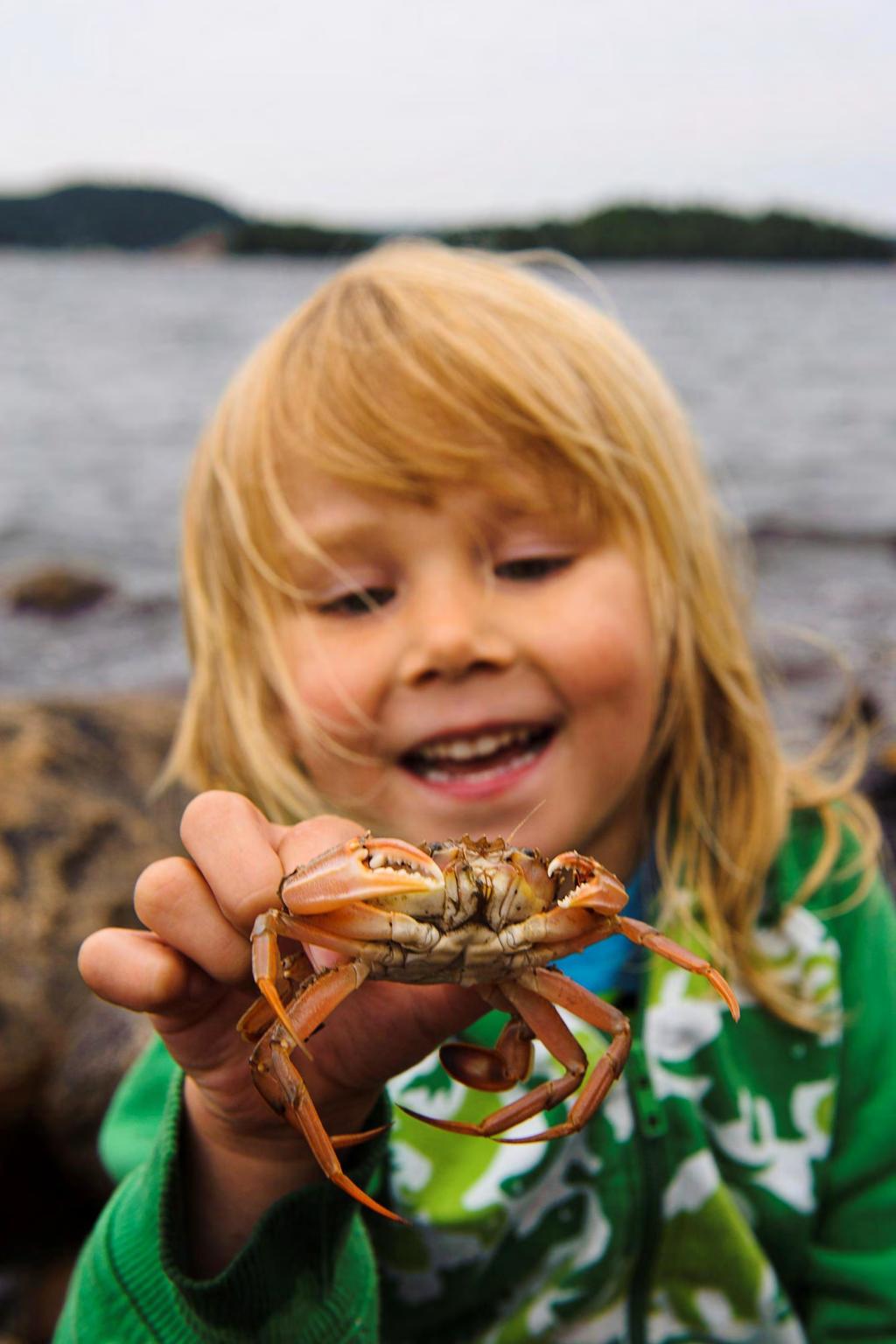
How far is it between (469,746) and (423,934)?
1.24 meters

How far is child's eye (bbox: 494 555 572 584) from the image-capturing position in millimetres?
2709

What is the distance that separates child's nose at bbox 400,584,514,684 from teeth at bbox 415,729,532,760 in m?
0.18

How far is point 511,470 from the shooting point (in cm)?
279

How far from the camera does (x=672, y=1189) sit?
2.62 m

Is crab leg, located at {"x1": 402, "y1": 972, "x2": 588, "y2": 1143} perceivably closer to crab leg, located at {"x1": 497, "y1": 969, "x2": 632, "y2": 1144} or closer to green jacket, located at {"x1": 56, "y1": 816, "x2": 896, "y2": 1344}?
crab leg, located at {"x1": 497, "y1": 969, "x2": 632, "y2": 1144}

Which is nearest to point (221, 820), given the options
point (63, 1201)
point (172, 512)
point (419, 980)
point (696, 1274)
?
point (419, 980)

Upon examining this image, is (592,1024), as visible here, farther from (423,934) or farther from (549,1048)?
(423,934)

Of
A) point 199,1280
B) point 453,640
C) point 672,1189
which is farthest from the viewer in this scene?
point 672,1189

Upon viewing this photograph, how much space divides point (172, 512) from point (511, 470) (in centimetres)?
1359

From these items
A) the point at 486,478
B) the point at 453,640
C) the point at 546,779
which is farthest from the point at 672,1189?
the point at 486,478

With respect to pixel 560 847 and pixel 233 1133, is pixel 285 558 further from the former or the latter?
pixel 233 1133

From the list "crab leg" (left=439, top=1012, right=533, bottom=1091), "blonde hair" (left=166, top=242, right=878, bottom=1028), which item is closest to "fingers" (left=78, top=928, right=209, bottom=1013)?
"crab leg" (left=439, top=1012, right=533, bottom=1091)

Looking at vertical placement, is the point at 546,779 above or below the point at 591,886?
below

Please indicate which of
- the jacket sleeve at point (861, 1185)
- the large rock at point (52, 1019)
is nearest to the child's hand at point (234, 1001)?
the jacket sleeve at point (861, 1185)
